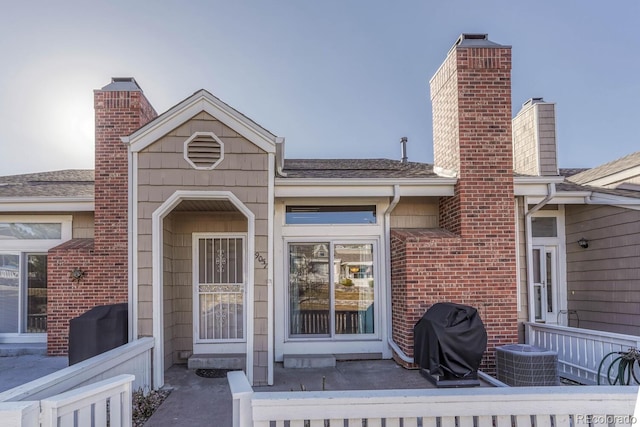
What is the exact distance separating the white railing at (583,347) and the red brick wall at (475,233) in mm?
624

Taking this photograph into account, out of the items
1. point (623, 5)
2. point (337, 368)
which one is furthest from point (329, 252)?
point (623, 5)

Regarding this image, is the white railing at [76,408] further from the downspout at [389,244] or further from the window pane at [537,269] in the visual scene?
the window pane at [537,269]

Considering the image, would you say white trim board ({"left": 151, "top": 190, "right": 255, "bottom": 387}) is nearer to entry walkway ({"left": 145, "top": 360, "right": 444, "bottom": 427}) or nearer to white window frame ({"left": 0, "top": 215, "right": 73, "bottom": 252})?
entry walkway ({"left": 145, "top": 360, "right": 444, "bottom": 427})

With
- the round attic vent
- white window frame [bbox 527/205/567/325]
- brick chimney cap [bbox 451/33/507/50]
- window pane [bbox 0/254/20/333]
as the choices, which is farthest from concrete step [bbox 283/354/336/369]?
brick chimney cap [bbox 451/33/507/50]

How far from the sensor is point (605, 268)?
772cm

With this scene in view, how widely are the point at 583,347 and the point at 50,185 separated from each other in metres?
10.2

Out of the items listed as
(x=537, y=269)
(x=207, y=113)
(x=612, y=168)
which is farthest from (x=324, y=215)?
(x=612, y=168)

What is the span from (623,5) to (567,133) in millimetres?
7696

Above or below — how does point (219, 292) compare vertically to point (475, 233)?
below

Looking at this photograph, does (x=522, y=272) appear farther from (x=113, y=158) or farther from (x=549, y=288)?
(x=113, y=158)

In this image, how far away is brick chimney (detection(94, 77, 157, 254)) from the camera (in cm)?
766

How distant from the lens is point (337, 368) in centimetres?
696

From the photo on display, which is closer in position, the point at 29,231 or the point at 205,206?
the point at 205,206

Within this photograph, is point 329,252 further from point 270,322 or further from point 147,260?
point 147,260
